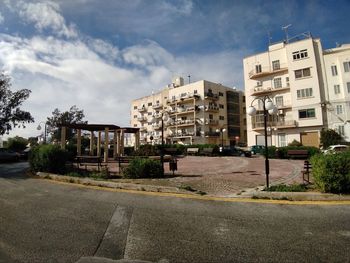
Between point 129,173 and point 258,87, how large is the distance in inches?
1552

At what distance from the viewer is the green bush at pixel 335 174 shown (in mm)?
7074

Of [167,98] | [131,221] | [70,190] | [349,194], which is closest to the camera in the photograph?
[131,221]

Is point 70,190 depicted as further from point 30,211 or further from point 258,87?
point 258,87

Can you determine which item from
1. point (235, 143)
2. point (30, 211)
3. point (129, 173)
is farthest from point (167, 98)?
point (30, 211)

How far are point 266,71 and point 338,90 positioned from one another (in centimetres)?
1125

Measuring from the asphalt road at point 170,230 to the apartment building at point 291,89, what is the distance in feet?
115

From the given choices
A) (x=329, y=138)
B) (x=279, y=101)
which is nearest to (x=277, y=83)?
(x=279, y=101)

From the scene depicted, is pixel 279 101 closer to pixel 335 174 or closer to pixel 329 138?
pixel 329 138

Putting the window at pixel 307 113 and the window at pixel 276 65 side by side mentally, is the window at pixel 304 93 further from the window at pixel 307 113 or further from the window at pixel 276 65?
the window at pixel 276 65

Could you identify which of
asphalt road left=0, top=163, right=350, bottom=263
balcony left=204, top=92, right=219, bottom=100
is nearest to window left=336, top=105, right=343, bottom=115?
balcony left=204, top=92, right=219, bottom=100

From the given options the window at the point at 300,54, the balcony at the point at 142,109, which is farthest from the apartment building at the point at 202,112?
the window at the point at 300,54

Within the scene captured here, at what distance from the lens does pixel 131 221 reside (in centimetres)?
521

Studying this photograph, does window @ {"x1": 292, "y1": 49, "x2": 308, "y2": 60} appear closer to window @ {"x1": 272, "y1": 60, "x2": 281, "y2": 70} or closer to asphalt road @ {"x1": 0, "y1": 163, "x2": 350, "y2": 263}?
window @ {"x1": 272, "y1": 60, "x2": 281, "y2": 70}

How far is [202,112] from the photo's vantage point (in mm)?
60938
